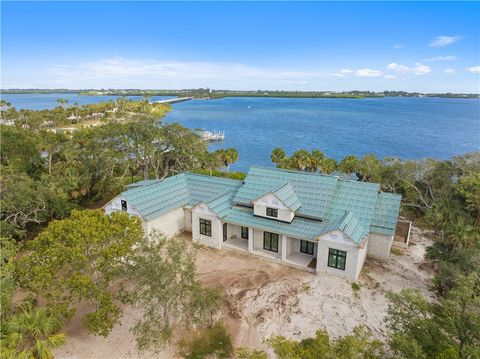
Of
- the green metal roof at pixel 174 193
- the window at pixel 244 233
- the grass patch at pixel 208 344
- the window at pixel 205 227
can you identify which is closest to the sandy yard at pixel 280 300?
the grass patch at pixel 208 344

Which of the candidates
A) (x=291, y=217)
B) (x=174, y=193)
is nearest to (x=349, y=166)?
(x=291, y=217)

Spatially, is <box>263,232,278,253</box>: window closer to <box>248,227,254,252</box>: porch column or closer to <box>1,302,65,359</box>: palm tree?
<box>248,227,254,252</box>: porch column

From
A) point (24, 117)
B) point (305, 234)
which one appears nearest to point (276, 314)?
point (305, 234)

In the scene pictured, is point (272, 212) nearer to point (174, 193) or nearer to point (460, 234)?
point (174, 193)

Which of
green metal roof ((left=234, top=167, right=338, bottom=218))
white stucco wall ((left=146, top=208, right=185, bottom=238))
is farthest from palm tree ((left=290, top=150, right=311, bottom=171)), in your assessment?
white stucco wall ((left=146, top=208, right=185, bottom=238))

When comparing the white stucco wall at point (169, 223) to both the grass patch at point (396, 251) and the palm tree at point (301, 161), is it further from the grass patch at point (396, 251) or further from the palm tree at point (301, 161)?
the palm tree at point (301, 161)
